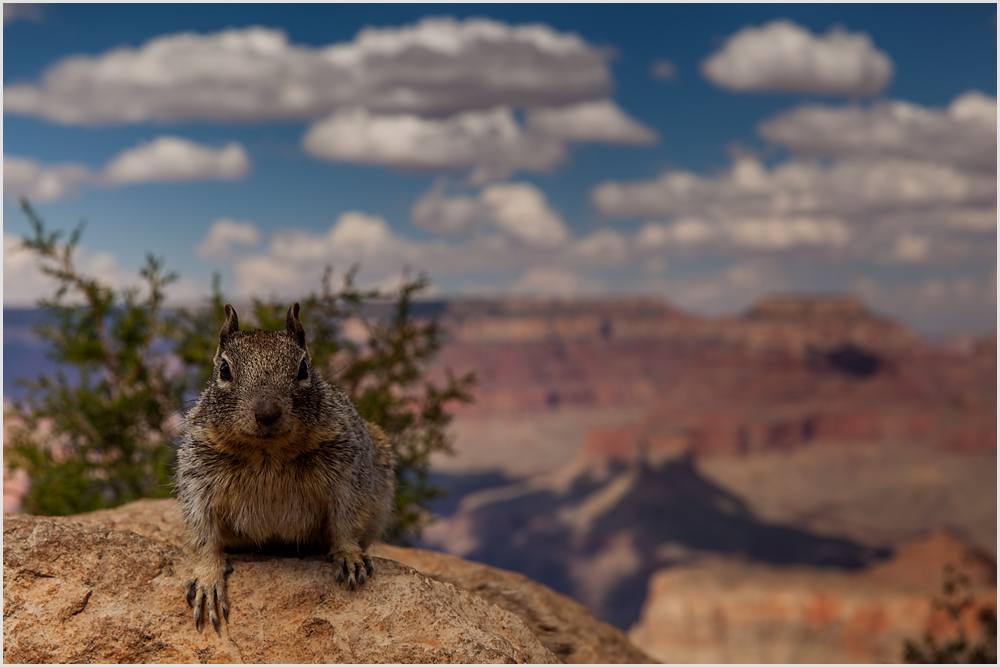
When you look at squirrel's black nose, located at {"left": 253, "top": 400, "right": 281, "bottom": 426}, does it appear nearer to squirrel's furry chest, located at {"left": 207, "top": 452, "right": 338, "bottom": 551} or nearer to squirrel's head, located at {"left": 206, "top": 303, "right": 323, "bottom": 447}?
squirrel's head, located at {"left": 206, "top": 303, "right": 323, "bottom": 447}

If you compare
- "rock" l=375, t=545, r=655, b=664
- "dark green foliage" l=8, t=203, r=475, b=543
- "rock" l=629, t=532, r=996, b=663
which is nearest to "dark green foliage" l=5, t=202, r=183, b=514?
"dark green foliage" l=8, t=203, r=475, b=543

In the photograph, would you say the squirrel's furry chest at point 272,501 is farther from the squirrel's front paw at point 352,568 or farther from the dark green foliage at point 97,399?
the dark green foliage at point 97,399

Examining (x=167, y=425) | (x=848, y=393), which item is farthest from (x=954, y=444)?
(x=167, y=425)

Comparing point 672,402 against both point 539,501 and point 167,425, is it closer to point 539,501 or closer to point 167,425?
point 539,501

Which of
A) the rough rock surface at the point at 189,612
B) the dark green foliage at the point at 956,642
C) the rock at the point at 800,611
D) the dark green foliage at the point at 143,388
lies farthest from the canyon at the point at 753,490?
the rough rock surface at the point at 189,612

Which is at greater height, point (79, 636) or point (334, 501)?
point (334, 501)

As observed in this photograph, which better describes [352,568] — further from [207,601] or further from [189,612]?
[189,612]

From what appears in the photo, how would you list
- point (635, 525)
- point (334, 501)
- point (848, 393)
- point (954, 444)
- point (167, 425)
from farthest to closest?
point (848, 393) < point (954, 444) < point (635, 525) < point (167, 425) < point (334, 501)
